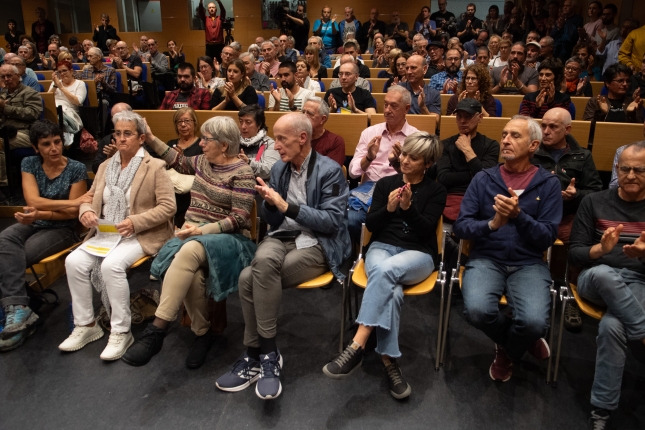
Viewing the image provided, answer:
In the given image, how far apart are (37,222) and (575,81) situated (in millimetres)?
4672

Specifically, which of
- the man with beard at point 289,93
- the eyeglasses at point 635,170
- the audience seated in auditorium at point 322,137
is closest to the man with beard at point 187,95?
the man with beard at point 289,93

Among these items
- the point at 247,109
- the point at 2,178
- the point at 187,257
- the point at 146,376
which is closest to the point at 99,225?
the point at 187,257

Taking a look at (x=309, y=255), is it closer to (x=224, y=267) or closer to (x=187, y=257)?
(x=224, y=267)

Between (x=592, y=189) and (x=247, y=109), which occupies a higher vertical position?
(x=247, y=109)

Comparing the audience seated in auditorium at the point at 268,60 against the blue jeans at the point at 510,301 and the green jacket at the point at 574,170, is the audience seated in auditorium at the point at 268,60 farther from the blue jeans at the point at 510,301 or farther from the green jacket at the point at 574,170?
the blue jeans at the point at 510,301

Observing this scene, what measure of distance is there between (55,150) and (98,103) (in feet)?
9.96

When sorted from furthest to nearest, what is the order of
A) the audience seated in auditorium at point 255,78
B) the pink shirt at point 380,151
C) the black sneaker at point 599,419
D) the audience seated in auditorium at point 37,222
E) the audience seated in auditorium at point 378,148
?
the audience seated in auditorium at point 255,78 → the pink shirt at point 380,151 → the audience seated in auditorium at point 378,148 → the audience seated in auditorium at point 37,222 → the black sneaker at point 599,419

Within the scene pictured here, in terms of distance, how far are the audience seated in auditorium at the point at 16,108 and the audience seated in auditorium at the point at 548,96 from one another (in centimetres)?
414

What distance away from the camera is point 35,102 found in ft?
14.7

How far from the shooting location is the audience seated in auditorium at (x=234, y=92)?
4.45 meters

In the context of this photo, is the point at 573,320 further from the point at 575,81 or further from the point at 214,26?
the point at 214,26

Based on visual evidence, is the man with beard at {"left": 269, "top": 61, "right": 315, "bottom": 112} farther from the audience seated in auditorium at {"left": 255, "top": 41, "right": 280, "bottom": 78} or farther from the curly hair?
the audience seated in auditorium at {"left": 255, "top": 41, "right": 280, "bottom": 78}

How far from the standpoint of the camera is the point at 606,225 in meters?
2.35

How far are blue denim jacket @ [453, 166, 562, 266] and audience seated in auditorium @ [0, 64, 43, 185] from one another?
152 inches
